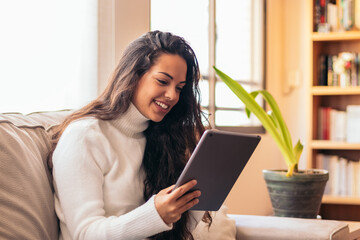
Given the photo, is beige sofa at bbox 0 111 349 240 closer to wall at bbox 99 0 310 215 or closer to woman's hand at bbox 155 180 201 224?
woman's hand at bbox 155 180 201 224

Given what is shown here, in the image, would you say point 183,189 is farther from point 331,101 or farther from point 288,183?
point 331,101

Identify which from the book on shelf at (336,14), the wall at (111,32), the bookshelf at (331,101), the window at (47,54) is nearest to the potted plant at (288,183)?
the wall at (111,32)

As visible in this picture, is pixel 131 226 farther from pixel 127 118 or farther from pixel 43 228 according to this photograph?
pixel 127 118

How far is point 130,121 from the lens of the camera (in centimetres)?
148

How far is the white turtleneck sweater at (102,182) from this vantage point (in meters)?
1.23

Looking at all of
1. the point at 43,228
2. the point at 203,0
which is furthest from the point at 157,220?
the point at 203,0

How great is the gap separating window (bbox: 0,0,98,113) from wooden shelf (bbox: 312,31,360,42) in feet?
5.74

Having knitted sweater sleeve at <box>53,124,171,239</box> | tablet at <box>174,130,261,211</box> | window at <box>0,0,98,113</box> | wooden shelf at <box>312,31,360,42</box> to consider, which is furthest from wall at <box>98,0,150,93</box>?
wooden shelf at <box>312,31,360,42</box>

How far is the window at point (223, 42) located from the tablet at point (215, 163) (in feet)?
4.94

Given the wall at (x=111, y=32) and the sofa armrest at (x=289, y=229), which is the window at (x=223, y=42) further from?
the sofa armrest at (x=289, y=229)

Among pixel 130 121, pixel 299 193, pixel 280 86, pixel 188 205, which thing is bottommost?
pixel 299 193

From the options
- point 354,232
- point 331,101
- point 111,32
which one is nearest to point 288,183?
point 354,232

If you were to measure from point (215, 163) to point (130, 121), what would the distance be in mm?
337

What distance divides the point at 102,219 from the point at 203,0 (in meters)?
2.19
